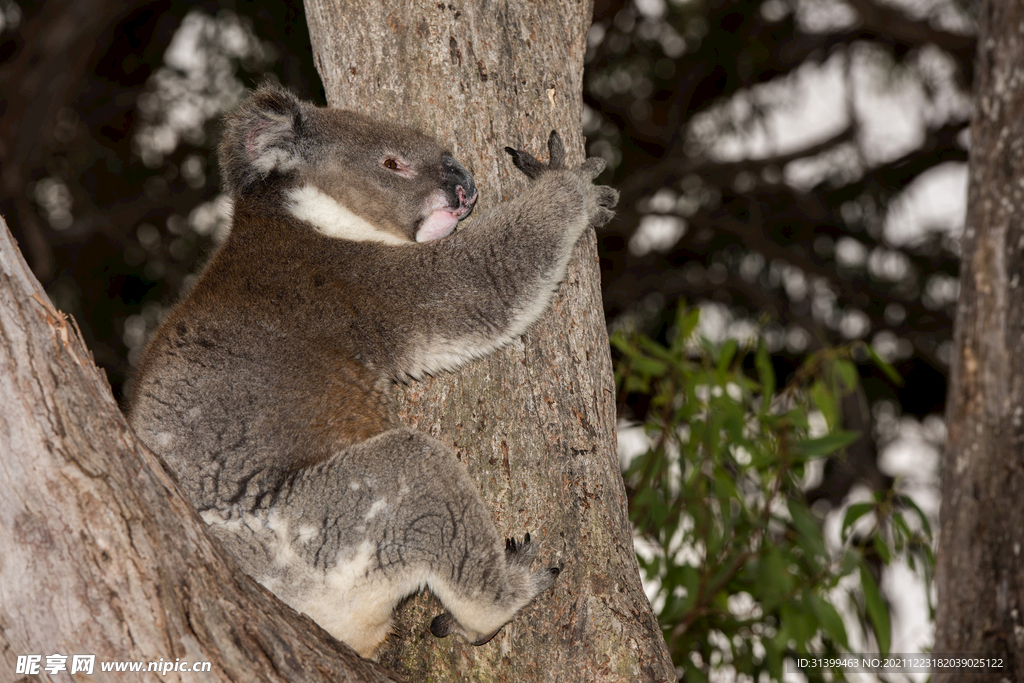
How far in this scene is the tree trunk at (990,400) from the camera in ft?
7.27

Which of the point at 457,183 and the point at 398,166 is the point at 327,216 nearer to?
the point at 398,166

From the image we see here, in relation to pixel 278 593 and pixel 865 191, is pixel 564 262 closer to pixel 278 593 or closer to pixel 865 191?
pixel 278 593

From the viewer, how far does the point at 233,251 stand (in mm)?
2043

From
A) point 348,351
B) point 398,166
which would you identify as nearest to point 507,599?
point 348,351

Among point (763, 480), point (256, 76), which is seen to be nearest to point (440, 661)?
point (763, 480)

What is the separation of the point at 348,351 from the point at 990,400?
1.59 meters

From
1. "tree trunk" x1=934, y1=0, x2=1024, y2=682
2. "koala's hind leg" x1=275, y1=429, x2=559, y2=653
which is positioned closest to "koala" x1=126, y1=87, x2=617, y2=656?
"koala's hind leg" x1=275, y1=429, x2=559, y2=653

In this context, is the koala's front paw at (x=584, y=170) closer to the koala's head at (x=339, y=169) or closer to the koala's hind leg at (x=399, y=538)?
the koala's head at (x=339, y=169)

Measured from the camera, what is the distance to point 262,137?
212cm

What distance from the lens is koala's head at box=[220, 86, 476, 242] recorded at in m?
2.10

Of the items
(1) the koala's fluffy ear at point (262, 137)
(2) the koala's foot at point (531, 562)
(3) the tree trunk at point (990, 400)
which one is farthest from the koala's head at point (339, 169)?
(3) the tree trunk at point (990, 400)

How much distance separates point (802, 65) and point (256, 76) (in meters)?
3.27

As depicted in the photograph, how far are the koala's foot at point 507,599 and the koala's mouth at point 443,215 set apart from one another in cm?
75

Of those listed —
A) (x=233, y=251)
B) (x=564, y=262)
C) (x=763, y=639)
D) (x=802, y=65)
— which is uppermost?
(x=802, y=65)
